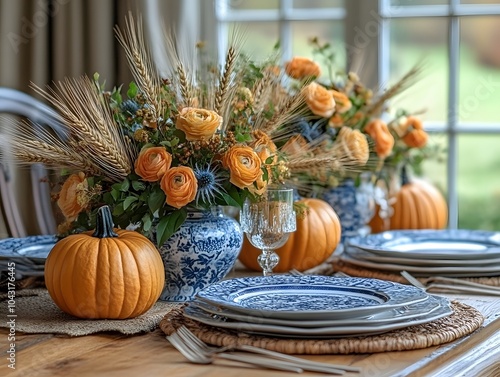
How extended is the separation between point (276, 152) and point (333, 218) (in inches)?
12.2

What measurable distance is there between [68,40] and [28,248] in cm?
136

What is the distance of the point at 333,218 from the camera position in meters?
1.65

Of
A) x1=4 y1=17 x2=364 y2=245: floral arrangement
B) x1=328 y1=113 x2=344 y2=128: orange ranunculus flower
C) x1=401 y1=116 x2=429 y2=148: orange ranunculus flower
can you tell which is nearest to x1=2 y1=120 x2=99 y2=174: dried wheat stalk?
x1=4 y1=17 x2=364 y2=245: floral arrangement

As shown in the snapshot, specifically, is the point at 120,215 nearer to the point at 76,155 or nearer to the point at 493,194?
the point at 76,155

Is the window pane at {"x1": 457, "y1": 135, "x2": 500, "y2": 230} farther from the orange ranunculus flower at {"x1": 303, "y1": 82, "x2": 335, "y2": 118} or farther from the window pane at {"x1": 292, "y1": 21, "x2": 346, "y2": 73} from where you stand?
the orange ranunculus flower at {"x1": 303, "y1": 82, "x2": 335, "y2": 118}

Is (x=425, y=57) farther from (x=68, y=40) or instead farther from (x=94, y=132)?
(x=94, y=132)

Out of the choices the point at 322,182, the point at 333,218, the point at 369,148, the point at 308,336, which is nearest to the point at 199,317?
the point at 308,336

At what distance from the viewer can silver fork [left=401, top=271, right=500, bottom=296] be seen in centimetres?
142

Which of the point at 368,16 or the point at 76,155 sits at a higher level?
the point at 368,16

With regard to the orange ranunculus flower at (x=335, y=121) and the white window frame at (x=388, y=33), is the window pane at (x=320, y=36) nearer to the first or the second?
the white window frame at (x=388, y=33)

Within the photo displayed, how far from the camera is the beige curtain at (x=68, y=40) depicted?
277 centimetres

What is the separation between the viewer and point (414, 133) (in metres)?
1.93

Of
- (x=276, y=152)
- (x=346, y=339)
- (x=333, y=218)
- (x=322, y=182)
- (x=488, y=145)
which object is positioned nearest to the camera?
(x=346, y=339)

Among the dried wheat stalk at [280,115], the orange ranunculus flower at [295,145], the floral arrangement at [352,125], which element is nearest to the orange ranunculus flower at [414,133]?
the floral arrangement at [352,125]
